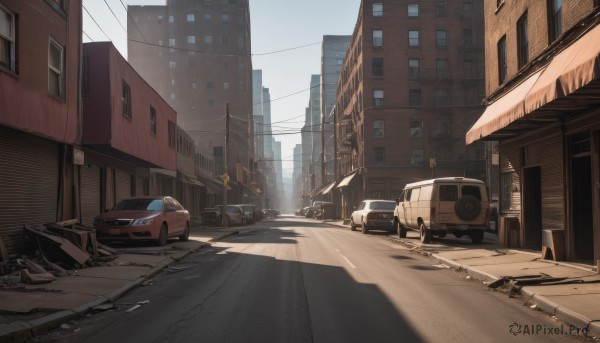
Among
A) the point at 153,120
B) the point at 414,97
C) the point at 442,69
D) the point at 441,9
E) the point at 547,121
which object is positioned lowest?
the point at 547,121

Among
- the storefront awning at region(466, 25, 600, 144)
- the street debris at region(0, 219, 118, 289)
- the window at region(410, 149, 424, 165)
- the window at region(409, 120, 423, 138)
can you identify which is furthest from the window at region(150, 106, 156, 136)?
the window at region(409, 120, 423, 138)

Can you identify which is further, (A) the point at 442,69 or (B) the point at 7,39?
(A) the point at 442,69

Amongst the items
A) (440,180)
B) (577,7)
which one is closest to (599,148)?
(577,7)

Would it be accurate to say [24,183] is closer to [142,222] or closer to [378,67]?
[142,222]

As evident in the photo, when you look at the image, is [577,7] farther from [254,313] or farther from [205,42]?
[205,42]

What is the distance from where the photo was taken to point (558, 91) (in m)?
10.1

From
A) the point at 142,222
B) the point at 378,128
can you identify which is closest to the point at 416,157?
the point at 378,128

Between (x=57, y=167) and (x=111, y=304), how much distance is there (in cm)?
876

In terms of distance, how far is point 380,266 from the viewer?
12992 mm

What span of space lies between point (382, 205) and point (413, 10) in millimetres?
36231

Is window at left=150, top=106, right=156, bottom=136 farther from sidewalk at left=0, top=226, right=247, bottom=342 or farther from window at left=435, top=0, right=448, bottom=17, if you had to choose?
window at left=435, top=0, right=448, bottom=17

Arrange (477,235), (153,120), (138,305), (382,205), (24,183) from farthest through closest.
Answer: (382,205)
(153,120)
(477,235)
(24,183)
(138,305)

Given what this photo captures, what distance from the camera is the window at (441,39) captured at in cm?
5756

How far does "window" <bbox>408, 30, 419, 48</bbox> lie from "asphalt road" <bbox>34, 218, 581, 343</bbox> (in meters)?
48.3
